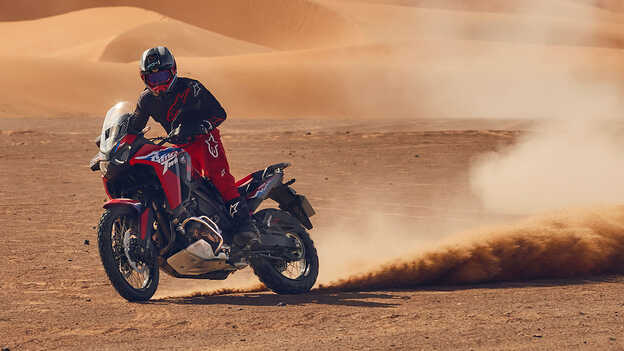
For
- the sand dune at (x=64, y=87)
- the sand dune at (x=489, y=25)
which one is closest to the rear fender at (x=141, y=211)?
the sand dune at (x=64, y=87)

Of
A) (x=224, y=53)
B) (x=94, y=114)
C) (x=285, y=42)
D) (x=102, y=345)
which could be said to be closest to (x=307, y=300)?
(x=102, y=345)

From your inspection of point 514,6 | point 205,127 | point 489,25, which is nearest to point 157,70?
point 205,127

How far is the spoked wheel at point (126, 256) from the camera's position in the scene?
7.48 m

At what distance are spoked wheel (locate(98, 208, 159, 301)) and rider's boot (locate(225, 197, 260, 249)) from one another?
0.72 metres

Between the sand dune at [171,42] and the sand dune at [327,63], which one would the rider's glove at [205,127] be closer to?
the sand dune at [327,63]

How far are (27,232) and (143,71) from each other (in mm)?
5306

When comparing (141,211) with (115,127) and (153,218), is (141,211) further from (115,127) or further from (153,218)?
(115,127)

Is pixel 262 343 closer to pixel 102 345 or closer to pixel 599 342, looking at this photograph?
pixel 102 345

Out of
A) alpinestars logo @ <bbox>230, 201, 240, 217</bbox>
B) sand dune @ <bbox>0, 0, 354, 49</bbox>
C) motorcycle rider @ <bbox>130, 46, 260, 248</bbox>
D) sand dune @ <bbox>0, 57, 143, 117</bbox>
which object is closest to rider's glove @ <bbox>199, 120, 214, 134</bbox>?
motorcycle rider @ <bbox>130, 46, 260, 248</bbox>

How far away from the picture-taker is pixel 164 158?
7.68 meters

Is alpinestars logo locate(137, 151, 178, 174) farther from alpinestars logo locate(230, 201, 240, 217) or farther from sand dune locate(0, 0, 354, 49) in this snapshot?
sand dune locate(0, 0, 354, 49)

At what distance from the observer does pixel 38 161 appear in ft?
74.4

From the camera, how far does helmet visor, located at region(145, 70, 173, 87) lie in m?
7.93

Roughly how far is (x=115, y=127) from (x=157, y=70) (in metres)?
0.59
